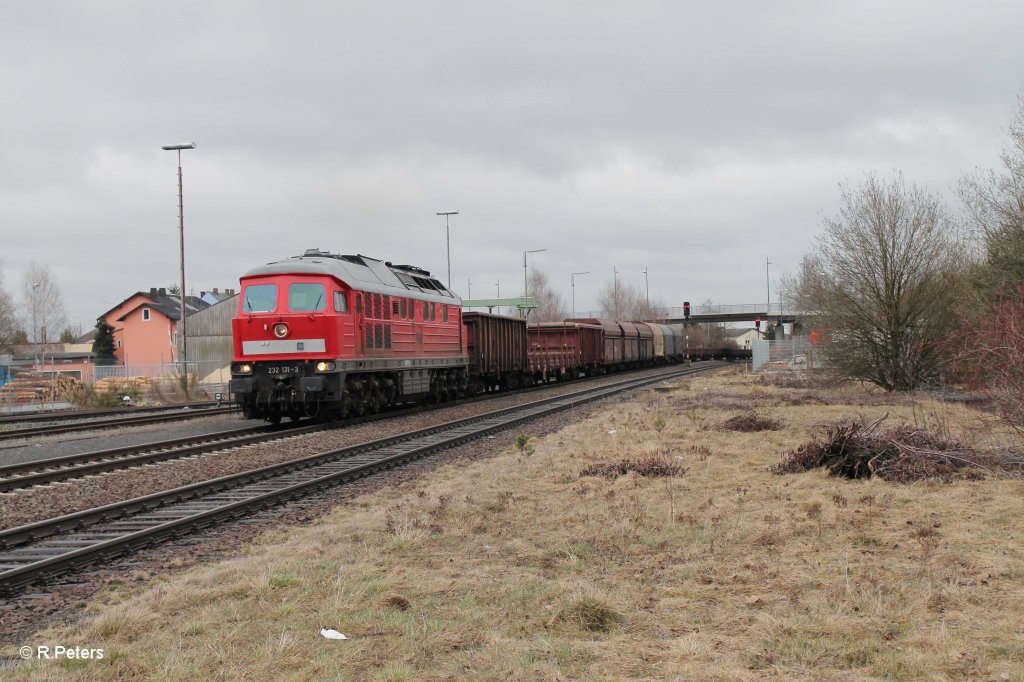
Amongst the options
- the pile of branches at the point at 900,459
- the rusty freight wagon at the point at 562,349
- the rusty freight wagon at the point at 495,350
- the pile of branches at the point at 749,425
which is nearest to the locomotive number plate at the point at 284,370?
the pile of branches at the point at 749,425

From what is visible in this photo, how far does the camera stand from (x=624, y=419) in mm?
19984

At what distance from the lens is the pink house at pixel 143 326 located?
7406 centimetres

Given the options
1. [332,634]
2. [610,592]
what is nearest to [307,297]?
[610,592]

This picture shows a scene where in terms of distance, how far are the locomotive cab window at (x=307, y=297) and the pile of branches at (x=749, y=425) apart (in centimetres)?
887

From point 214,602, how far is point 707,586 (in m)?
3.50

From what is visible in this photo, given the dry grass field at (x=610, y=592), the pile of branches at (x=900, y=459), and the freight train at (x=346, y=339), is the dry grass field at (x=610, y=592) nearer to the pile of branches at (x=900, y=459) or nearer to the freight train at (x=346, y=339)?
the pile of branches at (x=900, y=459)

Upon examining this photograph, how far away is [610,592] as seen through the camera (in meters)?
6.01

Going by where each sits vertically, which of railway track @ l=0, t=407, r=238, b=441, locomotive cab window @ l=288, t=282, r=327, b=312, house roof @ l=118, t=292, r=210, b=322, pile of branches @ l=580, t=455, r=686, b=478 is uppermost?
house roof @ l=118, t=292, r=210, b=322

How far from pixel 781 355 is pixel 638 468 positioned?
4607cm

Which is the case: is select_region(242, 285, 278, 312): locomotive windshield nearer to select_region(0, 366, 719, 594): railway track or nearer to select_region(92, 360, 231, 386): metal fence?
select_region(0, 366, 719, 594): railway track

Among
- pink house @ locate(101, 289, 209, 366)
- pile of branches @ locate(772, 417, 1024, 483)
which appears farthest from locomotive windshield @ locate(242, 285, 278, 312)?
pink house @ locate(101, 289, 209, 366)

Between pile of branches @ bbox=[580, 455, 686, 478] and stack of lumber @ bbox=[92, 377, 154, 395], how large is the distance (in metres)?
24.8

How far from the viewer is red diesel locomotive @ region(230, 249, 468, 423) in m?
18.6

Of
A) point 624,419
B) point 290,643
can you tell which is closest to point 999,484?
point 290,643
